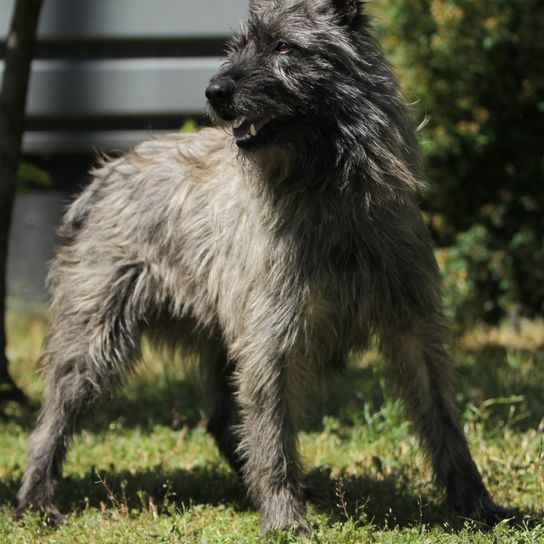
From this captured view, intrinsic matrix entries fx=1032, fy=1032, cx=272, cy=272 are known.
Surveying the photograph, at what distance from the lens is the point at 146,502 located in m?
5.40

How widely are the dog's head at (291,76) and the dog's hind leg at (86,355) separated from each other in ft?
4.28

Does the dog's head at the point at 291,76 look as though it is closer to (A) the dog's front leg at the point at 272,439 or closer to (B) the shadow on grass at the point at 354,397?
(A) the dog's front leg at the point at 272,439

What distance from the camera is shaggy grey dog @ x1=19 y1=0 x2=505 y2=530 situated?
4.50 m

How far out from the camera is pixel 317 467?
5.83 m

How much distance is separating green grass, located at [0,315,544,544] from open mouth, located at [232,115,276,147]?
1.66 metres

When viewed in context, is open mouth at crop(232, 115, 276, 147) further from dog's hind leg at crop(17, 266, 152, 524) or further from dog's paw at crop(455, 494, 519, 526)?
dog's paw at crop(455, 494, 519, 526)

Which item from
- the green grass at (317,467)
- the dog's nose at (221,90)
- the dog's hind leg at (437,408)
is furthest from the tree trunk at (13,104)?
the dog's hind leg at (437,408)

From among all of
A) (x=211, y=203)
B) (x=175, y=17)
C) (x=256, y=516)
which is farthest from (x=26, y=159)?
(x=256, y=516)

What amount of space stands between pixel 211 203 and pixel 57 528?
178cm

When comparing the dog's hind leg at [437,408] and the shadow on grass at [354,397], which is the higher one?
the dog's hind leg at [437,408]

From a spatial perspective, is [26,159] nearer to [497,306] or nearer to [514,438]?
[497,306]

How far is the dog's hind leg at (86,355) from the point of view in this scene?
544 cm

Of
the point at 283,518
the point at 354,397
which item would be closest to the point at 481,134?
the point at 354,397

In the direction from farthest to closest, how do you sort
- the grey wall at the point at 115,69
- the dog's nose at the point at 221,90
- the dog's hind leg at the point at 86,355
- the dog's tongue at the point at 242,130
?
the grey wall at the point at 115,69
the dog's hind leg at the point at 86,355
the dog's tongue at the point at 242,130
the dog's nose at the point at 221,90
